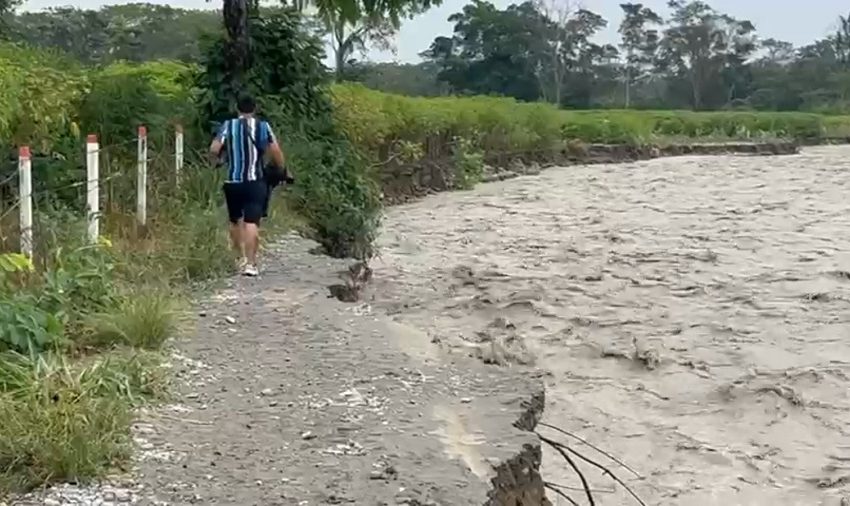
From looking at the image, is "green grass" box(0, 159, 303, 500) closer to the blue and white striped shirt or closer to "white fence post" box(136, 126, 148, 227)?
"white fence post" box(136, 126, 148, 227)

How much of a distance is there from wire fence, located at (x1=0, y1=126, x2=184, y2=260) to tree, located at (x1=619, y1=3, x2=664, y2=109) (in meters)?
68.2

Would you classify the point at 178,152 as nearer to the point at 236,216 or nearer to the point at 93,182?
the point at 236,216

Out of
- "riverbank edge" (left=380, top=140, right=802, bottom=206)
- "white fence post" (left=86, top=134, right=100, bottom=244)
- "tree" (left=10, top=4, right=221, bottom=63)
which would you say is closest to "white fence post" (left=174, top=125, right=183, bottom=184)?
"white fence post" (left=86, top=134, right=100, bottom=244)

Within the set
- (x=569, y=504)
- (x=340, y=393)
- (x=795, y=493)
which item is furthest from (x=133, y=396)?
(x=795, y=493)

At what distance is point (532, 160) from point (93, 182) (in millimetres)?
26973

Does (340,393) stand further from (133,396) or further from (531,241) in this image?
(531,241)

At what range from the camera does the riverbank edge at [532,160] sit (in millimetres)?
25750

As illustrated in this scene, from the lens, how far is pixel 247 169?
1019 centimetres

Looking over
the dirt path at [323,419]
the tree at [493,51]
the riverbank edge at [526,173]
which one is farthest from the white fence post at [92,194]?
the tree at [493,51]

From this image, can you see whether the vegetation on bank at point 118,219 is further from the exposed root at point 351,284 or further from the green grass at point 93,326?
the exposed root at point 351,284

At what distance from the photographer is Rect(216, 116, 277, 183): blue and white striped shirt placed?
1013cm

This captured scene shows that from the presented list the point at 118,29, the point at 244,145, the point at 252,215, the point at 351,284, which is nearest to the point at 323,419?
the point at 252,215

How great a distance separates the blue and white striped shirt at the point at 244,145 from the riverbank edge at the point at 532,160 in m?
13.8

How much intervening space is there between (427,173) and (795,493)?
805 inches
